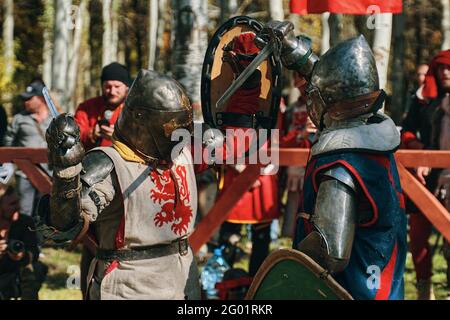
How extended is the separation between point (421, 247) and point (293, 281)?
3565 millimetres

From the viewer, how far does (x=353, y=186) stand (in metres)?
3.66

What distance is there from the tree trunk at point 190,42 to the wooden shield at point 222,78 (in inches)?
93.3

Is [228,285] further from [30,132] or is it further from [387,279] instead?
[30,132]

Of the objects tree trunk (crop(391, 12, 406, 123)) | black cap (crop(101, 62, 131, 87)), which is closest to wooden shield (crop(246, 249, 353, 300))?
black cap (crop(101, 62, 131, 87))

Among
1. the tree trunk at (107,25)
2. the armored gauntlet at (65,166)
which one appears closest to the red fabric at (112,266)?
the armored gauntlet at (65,166)

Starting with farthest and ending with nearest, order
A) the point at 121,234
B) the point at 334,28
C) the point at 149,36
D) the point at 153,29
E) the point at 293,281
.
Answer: the point at 149,36 < the point at 153,29 < the point at 334,28 < the point at 121,234 < the point at 293,281

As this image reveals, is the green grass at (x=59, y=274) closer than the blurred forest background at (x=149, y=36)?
No

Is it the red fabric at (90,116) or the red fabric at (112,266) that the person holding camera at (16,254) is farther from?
the red fabric at (112,266)

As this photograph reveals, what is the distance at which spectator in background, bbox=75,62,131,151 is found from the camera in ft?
21.5

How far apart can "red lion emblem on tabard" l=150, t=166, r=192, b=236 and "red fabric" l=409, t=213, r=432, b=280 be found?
2.99m

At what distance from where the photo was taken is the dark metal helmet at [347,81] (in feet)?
12.5

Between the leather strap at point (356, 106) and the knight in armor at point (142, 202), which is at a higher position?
the leather strap at point (356, 106)

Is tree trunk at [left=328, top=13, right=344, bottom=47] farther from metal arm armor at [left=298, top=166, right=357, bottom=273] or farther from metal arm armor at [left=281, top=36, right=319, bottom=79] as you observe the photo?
metal arm armor at [left=298, top=166, right=357, bottom=273]

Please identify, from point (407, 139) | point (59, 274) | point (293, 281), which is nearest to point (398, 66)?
point (59, 274)
